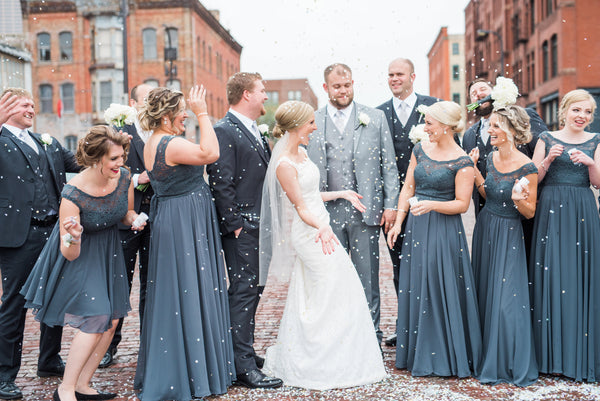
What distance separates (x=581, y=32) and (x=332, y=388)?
1217 inches

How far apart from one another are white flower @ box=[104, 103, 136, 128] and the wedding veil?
1446 mm

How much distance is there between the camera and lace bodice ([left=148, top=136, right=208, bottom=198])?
4699mm

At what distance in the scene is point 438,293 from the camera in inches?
210

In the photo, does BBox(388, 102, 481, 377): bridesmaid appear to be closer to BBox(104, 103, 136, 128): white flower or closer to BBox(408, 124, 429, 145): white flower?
BBox(408, 124, 429, 145): white flower

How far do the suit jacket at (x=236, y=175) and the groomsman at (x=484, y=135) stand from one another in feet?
7.21

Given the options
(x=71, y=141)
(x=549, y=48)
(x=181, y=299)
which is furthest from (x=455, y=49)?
(x=181, y=299)

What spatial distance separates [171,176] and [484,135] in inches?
124

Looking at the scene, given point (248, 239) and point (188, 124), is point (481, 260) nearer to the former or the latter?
point (248, 239)

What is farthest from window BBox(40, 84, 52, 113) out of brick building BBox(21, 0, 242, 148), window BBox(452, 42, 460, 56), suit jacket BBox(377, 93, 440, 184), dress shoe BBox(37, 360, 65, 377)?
window BBox(452, 42, 460, 56)

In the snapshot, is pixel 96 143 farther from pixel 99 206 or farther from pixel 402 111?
pixel 402 111

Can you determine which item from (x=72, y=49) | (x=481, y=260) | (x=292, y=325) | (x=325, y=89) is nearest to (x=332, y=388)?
(x=292, y=325)

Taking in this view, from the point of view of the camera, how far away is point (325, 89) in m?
6.14

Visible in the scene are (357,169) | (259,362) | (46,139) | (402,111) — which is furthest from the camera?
(402,111)

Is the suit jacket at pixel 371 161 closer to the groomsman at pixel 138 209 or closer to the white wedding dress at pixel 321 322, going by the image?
the white wedding dress at pixel 321 322
